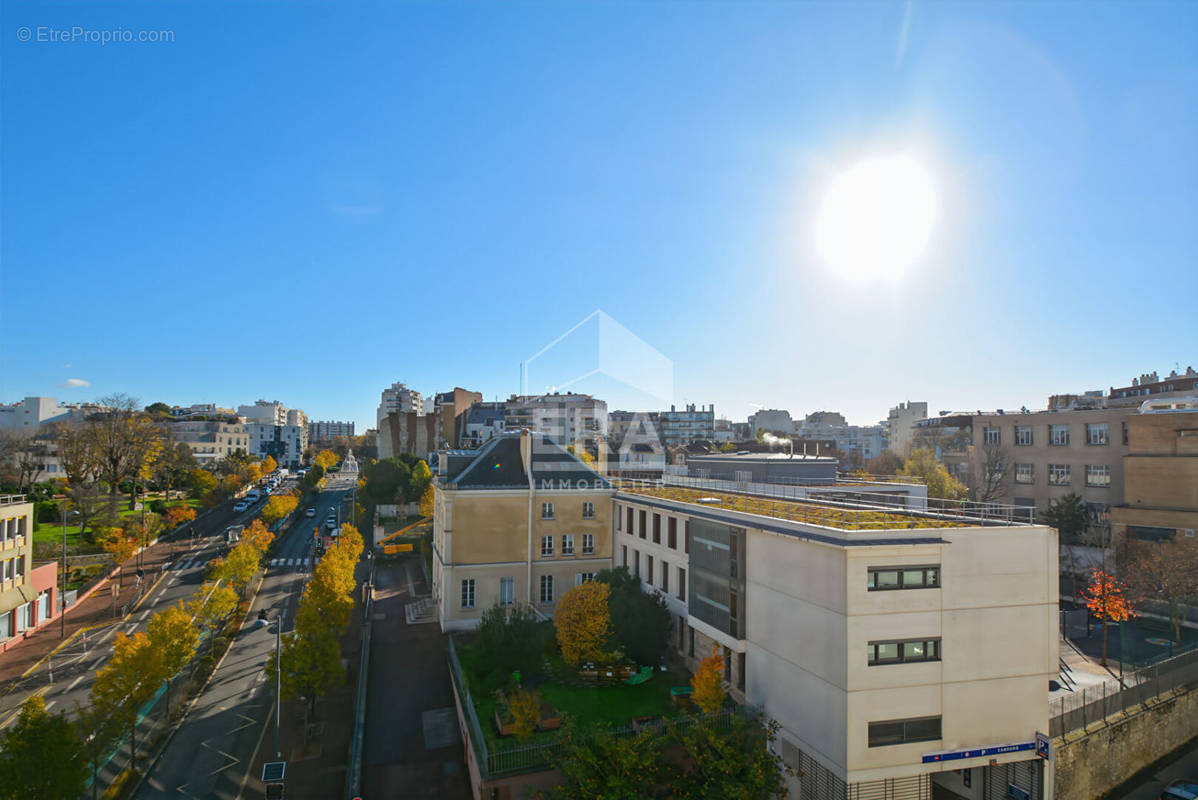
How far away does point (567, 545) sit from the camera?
1296 inches

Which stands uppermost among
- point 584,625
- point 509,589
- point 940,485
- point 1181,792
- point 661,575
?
point 940,485

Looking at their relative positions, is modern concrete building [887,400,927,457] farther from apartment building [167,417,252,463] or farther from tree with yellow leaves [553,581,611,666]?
apartment building [167,417,252,463]

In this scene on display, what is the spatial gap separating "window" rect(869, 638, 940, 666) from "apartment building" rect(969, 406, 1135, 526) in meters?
34.2

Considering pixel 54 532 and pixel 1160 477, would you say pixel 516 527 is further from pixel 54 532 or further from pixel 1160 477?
pixel 54 532

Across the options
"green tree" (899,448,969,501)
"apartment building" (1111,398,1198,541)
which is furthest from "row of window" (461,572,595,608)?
"apartment building" (1111,398,1198,541)

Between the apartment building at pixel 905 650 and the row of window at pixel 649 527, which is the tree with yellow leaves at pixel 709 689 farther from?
the row of window at pixel 649 527

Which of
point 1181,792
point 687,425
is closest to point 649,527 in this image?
point 1181,792

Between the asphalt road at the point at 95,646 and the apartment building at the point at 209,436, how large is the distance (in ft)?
192

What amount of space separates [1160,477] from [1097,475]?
4.93 m

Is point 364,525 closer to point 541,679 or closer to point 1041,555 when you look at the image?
point 541,679

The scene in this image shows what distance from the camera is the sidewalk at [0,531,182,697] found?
28984 mm

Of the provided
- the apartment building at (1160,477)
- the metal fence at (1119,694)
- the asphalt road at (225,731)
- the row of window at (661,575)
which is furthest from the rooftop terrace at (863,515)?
the apartment building at (1160,477)

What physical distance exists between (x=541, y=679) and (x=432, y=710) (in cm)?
476

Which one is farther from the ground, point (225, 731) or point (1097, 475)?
point (1097, 475)
